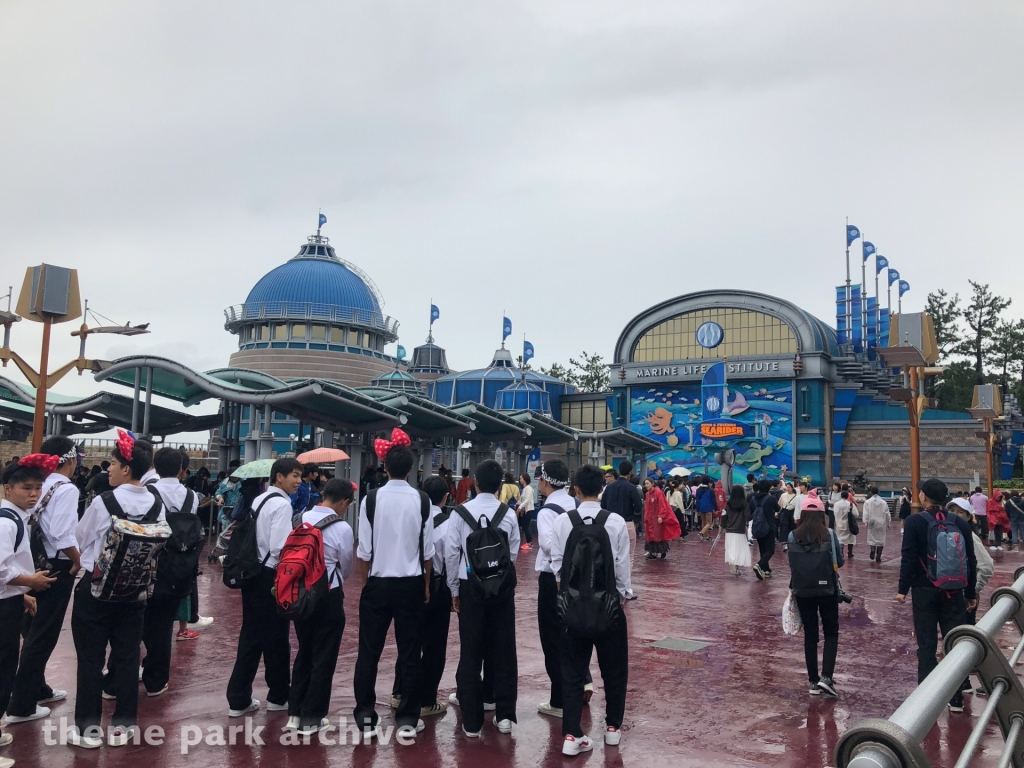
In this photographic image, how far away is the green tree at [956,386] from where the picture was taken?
55.7m

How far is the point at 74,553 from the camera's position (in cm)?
582

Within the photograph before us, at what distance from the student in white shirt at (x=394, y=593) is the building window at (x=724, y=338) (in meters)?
42.6

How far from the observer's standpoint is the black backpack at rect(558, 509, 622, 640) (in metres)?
5.32

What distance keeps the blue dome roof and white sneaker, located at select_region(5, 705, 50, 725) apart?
132ft

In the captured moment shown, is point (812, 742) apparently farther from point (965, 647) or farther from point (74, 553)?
point (74, 553)

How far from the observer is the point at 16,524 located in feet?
16.8

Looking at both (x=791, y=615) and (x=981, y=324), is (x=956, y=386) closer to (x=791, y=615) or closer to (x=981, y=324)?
(x=981, y=324)

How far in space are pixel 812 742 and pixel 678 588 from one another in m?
7.51

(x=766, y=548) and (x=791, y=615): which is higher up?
(x=791, y=615)

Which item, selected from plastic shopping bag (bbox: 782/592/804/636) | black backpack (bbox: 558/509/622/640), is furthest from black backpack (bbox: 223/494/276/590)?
plastic shopping bag (bbox: 782/592/804/636)

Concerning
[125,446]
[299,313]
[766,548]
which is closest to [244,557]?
[125,446]

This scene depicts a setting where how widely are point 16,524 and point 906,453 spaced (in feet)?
149

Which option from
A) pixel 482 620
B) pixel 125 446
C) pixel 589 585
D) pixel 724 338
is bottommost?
pixel 482 620

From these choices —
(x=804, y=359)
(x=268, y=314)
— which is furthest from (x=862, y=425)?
(x=268, y=314)
